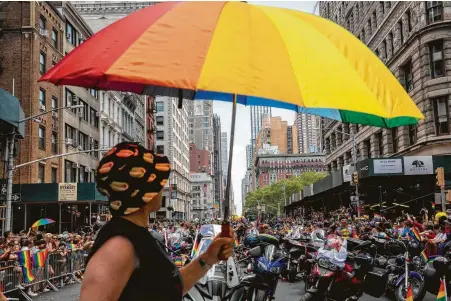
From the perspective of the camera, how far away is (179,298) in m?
2.61

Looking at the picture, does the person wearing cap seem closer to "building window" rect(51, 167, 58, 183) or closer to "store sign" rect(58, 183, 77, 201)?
"store sign" rect(58, 183, 77, 201)

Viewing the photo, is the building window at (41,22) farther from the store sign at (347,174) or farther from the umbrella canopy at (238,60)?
the umbrella canopy at (238,60)

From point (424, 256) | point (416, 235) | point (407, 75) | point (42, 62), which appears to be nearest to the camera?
point (424, 256)

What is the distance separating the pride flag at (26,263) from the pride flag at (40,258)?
1.51ft

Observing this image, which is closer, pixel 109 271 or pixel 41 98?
pixel 109 271

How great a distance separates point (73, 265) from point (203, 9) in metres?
17.7

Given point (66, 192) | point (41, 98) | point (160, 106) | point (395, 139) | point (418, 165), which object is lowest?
point (66, 192)

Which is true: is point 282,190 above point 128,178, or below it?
below

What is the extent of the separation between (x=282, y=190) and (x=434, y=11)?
335 ft

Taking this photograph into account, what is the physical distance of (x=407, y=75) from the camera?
42406 millimetres

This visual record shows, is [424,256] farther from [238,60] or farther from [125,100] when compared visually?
[125,100]

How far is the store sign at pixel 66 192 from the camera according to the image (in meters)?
36.4

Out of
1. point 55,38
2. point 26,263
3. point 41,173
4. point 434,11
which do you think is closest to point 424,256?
point 26,263

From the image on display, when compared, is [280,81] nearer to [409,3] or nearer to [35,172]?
[35,172]
